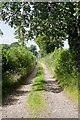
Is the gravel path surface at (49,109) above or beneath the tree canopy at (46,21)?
beneath

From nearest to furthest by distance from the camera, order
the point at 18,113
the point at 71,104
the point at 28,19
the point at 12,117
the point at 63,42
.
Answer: the point at 12,117, the point at 18,113, the point at 71,104, the point at 28,19, the point at 63,42

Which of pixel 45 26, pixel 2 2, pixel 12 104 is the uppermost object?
pixel 2 2

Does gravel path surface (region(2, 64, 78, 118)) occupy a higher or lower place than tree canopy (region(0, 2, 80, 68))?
lower

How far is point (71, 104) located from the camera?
13.3 metres

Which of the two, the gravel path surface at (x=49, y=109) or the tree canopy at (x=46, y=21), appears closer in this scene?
the gravel path surface at (x=49, y=109)

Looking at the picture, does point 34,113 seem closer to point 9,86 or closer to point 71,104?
point 71,104

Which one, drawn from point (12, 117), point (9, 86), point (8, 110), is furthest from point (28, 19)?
point (12, 117)

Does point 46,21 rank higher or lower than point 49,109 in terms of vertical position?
higher

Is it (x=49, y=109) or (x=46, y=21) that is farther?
(x=46, y=21)

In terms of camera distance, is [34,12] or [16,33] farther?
[16,33]

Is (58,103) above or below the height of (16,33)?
below

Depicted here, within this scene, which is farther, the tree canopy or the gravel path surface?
the tree canopy

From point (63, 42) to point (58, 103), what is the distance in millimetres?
8600

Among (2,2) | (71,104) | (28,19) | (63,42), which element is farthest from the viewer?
(63,42)
